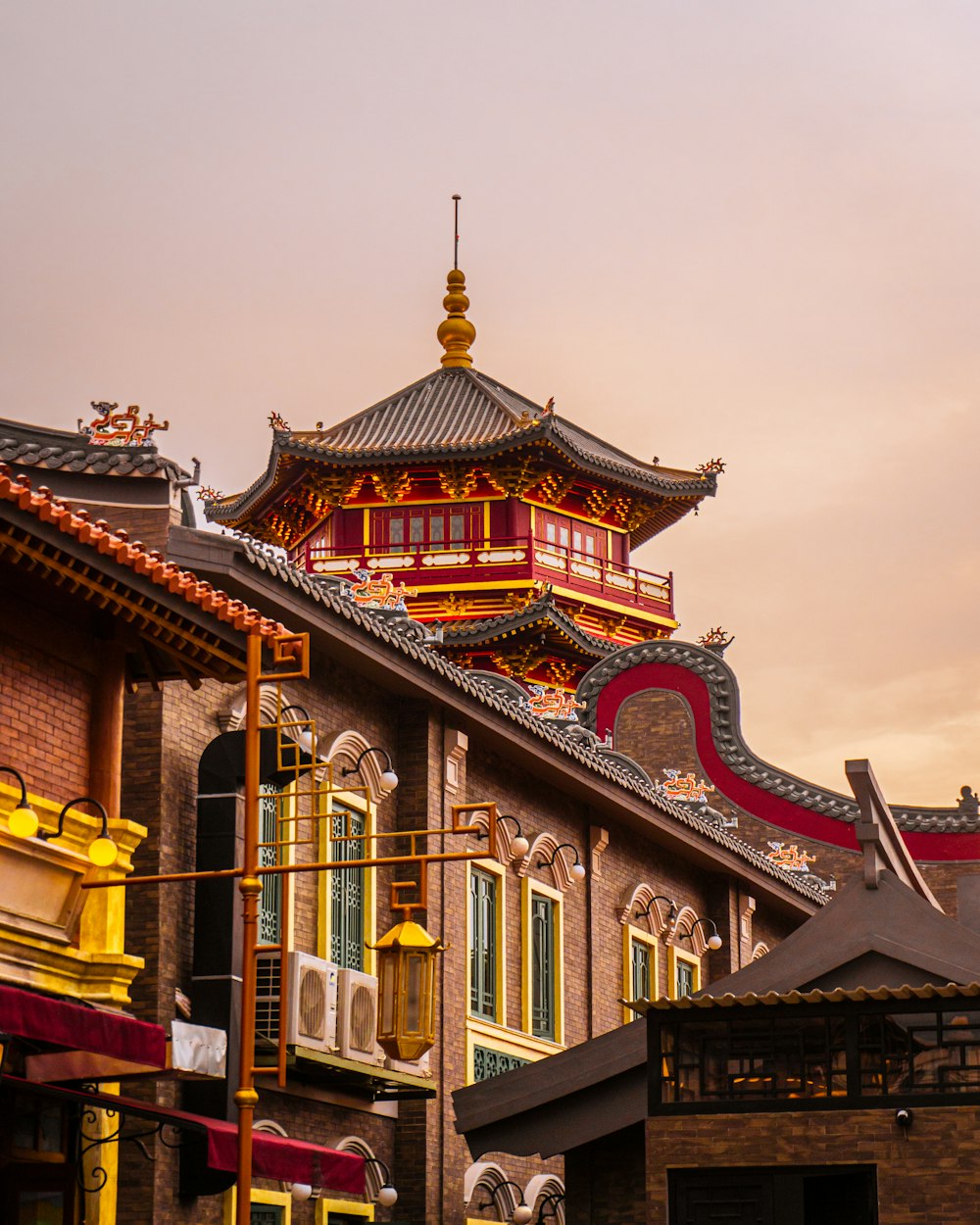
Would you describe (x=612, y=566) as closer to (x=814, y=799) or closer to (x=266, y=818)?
(x=814, y=799)

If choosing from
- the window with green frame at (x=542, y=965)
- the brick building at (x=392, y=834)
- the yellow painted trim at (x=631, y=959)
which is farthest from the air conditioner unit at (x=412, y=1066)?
the yellow painted trim at (x=631, y=959)

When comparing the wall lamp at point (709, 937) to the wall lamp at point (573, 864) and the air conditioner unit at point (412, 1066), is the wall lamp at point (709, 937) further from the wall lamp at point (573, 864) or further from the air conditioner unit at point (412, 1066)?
the air conditioner unit at point (412, 1066)

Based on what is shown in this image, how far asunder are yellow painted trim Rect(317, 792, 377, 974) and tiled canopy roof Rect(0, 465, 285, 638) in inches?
181

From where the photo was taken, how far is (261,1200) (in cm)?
1789

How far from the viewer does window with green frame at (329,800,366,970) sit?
64.5ft

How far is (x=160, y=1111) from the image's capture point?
1448 cm

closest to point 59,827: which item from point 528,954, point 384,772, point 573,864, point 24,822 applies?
point 24,822

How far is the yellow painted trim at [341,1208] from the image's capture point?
18969mm

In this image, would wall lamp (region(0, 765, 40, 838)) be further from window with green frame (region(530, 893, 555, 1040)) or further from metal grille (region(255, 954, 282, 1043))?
window with green frame (region(530, 893, 555, 1040))

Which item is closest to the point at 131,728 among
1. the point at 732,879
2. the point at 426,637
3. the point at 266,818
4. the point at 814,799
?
the point at 266,818

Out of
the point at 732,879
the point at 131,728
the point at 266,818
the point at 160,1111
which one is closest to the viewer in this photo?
the point at 160,1111

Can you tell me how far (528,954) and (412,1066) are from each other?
3.85 m

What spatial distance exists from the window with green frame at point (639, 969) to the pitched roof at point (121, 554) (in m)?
13.0

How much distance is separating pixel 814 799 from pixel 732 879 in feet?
21.9
